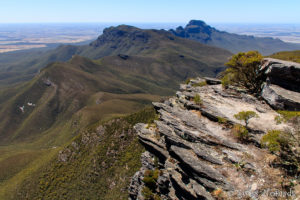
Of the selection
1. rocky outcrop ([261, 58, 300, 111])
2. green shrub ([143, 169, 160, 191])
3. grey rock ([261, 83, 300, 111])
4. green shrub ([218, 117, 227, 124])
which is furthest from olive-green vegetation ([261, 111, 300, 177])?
green shrub ([143, 169, 160, 191])

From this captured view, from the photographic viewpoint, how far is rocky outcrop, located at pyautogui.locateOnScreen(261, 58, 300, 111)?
32450mm

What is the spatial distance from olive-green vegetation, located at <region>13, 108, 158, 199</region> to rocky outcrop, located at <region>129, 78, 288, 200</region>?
45.1 m

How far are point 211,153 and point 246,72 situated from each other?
27.8 m

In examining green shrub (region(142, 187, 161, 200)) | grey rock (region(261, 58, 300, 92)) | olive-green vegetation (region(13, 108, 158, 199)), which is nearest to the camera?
grey rock (region(261, 58, 300, 92))

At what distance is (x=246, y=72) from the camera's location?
4466 centimetres

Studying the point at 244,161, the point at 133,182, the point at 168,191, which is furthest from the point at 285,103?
the point at 133,182

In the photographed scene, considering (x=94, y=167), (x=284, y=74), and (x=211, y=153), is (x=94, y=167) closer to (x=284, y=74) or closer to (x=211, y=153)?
(x=211, y=153)

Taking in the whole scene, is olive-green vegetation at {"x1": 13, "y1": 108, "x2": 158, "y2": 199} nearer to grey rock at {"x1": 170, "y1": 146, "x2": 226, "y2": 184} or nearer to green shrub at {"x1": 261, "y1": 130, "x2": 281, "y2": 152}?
grey rock at {"x1": 170, "y1": 146, "x2": 226, "y2": 184}

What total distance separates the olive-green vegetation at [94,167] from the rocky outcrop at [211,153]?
45.1m

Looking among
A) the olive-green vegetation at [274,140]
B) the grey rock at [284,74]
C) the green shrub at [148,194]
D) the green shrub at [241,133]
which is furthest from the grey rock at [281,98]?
the green shrub at [148,194]

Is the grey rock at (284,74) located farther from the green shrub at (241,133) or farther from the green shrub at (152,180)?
the green shrub at (152,180)

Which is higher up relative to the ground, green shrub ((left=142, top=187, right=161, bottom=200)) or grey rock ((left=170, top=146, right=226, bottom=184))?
grey rock ((left=170, top=146, right=226, bottom=184))

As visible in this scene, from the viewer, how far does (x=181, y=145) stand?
100 ft

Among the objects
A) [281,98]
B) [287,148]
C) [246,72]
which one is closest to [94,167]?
[246,72]
